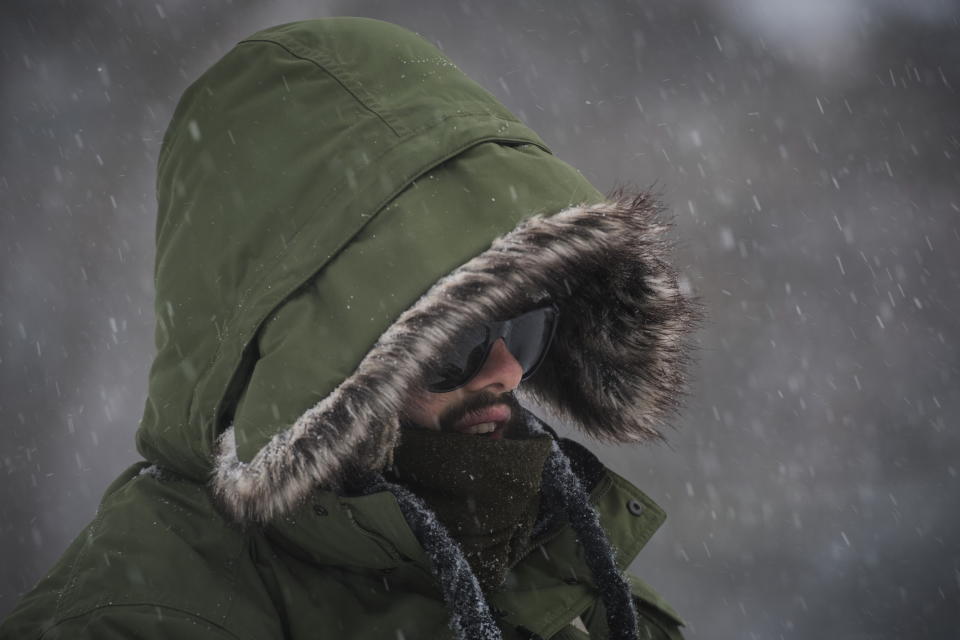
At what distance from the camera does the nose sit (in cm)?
189

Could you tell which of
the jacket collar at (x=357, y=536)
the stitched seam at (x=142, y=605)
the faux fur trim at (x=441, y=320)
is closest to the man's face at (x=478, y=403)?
the faux fur trim at (x=441, y=320)

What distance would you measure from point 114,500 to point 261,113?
90cm

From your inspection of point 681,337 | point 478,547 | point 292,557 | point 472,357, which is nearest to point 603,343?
point 681,337

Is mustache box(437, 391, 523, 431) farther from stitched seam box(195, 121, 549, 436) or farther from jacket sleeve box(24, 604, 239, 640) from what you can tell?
jacket sleeve box(24, 604, 239, 640)

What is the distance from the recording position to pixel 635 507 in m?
2.11

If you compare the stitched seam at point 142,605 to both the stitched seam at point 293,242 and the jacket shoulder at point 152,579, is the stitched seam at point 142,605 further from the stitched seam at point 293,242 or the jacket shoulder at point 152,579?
the stitched seam at point 293,242

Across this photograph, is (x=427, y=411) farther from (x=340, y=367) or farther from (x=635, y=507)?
(x=635, y=507)

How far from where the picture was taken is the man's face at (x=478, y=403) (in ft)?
5.90

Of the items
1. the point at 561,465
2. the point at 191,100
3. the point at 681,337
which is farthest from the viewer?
the point at 681,337

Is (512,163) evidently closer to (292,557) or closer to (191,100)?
(191,100)

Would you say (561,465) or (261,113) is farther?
(561,465)

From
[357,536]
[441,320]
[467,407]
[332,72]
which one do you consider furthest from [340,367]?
[332,72]

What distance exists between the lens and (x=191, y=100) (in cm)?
174

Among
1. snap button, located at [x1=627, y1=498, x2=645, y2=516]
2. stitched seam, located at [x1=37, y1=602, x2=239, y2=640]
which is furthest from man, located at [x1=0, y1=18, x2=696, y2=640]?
snap button, located at [x1=627, y1=498, x2=645, y2=516]
